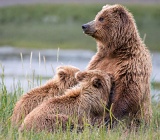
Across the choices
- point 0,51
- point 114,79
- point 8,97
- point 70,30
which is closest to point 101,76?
point 114,79

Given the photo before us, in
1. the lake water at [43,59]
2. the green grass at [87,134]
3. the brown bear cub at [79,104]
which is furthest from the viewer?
the lake water at [43,59]

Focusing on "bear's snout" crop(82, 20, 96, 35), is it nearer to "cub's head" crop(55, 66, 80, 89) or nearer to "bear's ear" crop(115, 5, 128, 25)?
"bear's ear" crop(115, 5, 128, 25)

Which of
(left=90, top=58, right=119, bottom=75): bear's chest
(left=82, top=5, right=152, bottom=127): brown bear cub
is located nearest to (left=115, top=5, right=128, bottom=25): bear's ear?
(left=82, top=5, right=152, bottom=127): brown bear cub

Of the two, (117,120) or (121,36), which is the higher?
(121,36)

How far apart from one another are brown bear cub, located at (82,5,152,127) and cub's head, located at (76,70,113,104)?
7.4 inches

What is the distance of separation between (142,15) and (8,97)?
30745 millimetres

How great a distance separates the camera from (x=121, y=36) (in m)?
8.50

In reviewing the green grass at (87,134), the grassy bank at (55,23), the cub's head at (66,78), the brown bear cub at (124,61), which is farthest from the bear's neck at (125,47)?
the grassy bank at (55,23)

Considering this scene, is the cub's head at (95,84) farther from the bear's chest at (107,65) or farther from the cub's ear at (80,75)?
the bear's chest at (107,65)

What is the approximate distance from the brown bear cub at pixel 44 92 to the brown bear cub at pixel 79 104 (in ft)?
0.79

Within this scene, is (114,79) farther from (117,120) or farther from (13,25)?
(13,25)

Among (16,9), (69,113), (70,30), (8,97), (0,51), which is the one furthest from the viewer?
(16,9)

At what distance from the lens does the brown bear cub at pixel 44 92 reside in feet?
26.4

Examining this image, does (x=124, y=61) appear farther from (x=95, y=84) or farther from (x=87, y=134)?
(x=87, y=134)
